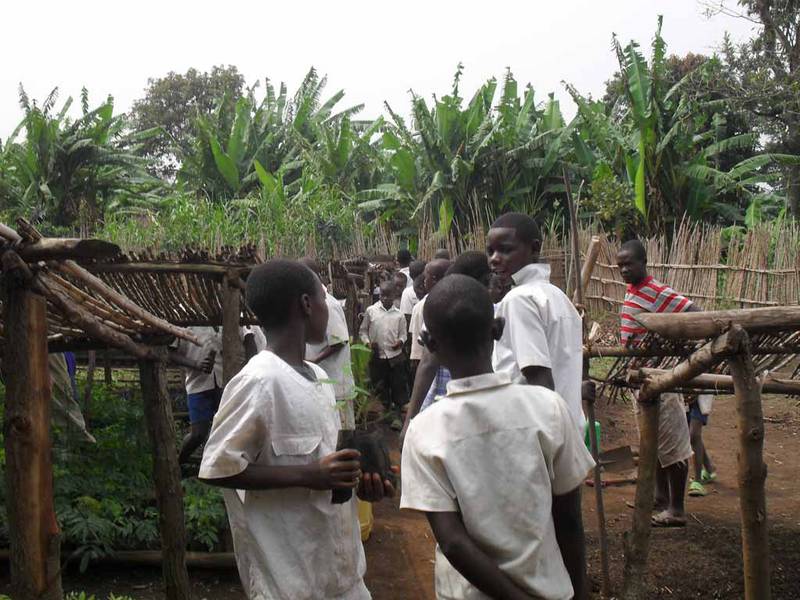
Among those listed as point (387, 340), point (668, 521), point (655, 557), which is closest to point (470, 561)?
point (655, 557)

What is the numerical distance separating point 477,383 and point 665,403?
12.6 ft

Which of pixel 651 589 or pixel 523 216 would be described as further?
pixel 651 589

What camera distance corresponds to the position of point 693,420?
6340mm

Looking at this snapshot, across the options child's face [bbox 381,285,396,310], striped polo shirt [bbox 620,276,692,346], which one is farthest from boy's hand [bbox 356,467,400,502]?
child's face [bbox 381,285,396,310]

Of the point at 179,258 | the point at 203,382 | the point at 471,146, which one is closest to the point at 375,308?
the point at 203,382

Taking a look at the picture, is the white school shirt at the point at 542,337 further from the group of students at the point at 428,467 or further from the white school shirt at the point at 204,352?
the white school shirt at the point at 204,352

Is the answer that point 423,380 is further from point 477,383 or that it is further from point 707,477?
point 707,477

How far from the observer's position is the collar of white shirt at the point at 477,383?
6.82 ft

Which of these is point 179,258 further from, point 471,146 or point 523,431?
point 471,146

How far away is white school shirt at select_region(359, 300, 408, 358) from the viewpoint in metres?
9.80

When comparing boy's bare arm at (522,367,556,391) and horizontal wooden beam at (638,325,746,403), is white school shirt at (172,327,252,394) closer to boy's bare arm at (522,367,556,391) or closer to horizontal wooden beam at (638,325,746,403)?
horizontal wooden beam at (638,325,746,403)

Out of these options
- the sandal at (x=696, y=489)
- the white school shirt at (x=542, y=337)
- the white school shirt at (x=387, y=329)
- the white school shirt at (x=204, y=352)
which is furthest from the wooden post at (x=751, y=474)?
the white school shirt at (x=387, y=329)

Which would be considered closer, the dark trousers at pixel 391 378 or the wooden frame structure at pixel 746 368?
the wooden frame structure at pixel 746 368

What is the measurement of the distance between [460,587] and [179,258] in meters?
3.15
